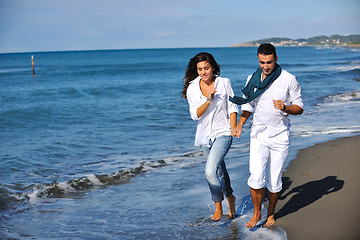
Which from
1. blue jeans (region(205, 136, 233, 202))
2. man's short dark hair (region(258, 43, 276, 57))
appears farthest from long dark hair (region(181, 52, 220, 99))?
blue jeans (region(205, 136, 233, 202))

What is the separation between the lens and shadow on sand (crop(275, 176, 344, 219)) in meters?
4.84

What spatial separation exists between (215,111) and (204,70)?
0.50 meters

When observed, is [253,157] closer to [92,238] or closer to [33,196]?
[92,238]

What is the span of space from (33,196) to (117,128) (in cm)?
683

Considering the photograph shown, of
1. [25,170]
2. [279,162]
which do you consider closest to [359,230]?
[279,162]

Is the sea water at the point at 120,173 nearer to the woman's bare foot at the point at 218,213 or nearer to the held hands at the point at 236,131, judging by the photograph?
the woman's bare foot at the point at 218,213

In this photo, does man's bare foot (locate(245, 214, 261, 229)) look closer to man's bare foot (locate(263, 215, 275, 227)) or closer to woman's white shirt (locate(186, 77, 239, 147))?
man's bare foot (locate(263, 215, 275, 227))

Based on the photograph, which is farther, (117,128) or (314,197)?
(117,128)

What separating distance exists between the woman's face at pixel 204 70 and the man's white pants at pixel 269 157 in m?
0.93

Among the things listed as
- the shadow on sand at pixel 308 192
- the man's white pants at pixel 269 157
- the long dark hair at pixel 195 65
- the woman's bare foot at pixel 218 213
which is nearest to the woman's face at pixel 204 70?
the long dark hair at pixel 195 65

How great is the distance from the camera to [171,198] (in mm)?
6066

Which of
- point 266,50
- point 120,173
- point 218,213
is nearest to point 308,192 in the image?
point 218,213

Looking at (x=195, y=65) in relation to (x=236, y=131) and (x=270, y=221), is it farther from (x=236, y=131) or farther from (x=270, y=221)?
(x=270, y=221)

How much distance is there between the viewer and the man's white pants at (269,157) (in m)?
4.14
